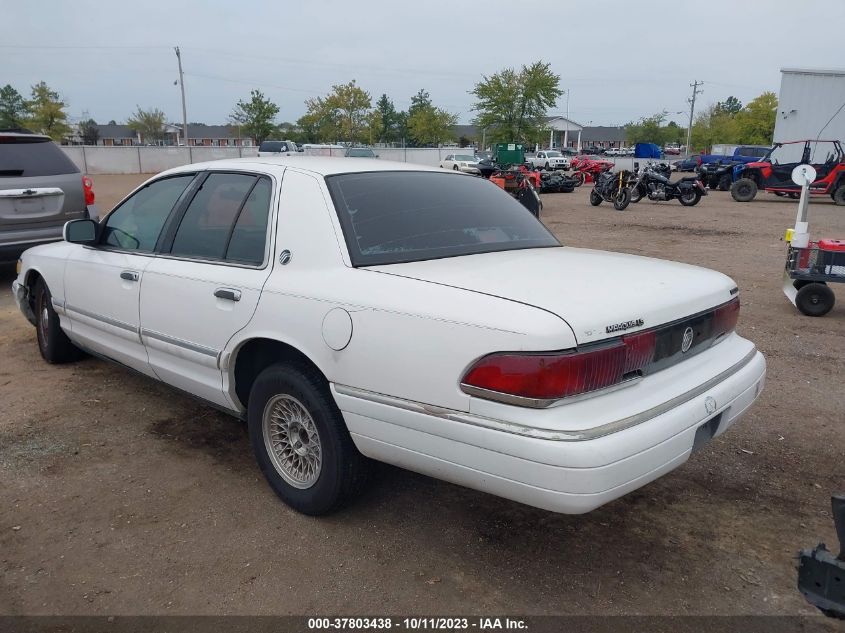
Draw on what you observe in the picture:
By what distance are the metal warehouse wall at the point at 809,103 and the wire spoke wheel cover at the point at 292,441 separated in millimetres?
33451

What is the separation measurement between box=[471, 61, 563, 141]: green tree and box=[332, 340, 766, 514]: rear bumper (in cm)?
5558

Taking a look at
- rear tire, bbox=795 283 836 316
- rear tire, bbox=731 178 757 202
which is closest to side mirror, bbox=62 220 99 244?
rear tire, bbox=795 283 836 316

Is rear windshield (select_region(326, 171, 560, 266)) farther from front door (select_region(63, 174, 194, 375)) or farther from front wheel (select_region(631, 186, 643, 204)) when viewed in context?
front wheel (select_region(631, 186, 643, 204))

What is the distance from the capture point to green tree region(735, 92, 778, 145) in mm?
69750

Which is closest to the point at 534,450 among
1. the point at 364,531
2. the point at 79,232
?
the point at 364,531

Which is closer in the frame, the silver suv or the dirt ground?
the dirt ground

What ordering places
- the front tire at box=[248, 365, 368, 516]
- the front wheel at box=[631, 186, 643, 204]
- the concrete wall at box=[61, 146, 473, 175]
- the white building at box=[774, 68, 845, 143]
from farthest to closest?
1. the concrete wall at box=[61, 146, 473, 175]
2. the white building at box=[774, 68, 845, 143]
3. the front wheel at box=[631, 186, 643, 204]
4. the front tire at box=[248, 365, 368, 516]

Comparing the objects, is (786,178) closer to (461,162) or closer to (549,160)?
(461,162)

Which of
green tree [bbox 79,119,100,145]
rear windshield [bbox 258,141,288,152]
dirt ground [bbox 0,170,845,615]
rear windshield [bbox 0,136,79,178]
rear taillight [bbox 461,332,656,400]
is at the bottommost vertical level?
dirt ground [bbox 0,170,845,615]

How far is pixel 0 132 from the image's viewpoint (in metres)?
7.37

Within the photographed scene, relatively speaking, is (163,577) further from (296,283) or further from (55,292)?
(55,292)

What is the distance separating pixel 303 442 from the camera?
3.14 metres

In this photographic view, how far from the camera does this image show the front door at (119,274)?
3.90m

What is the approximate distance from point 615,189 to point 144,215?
18173 mm
